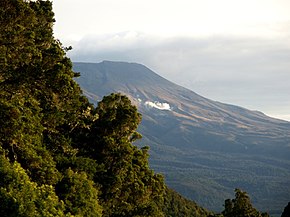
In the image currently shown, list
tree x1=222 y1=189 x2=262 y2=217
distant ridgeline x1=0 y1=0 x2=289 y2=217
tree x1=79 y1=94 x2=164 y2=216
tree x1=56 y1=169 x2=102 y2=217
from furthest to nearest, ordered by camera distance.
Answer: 1. tree x1=222 y1=189 x2=262 y2=217
2. tree x1=79 y1=94 x2=164 y2=216
3. tree x1=56 y1=169 x2=102 y2=217
4. distant ridgeline x1=0 y1=0 x2=289 y2=217

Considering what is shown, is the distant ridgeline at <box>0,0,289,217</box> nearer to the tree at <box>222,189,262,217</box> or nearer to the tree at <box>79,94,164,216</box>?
the tree at <box>79,94,164,216</box>

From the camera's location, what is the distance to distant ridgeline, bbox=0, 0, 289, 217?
606 inches

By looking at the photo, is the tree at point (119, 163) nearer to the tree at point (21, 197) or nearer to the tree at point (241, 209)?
the tree at point (21, 197)

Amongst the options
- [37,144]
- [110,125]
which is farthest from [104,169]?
[37,144]

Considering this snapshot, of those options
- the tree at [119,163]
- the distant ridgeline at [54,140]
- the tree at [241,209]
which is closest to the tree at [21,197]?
the distant ridgeline at [54,140]

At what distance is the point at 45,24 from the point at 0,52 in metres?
Answer: 6.73

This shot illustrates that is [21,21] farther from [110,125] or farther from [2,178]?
[2,178]

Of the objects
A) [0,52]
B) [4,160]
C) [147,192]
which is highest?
[0,52]

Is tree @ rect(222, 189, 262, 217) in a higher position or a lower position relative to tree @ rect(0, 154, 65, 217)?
lower

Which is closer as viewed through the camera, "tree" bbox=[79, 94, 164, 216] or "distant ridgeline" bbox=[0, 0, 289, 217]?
"distant ridgeline" bbox=[0, 0, 289, 217]

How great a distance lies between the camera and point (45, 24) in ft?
86.3

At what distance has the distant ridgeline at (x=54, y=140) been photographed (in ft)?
50.5

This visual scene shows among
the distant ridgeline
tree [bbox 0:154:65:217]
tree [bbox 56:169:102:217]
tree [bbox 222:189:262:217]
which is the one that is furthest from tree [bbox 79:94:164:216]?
tree [bbox 222:189:262:217]

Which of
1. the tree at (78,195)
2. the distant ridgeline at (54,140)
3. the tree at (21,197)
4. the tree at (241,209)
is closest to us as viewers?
the tree at (21,197)
